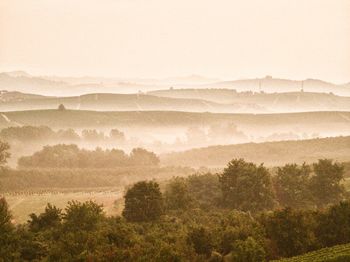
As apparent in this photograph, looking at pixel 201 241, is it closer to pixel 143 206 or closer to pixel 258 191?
pixel 143 206

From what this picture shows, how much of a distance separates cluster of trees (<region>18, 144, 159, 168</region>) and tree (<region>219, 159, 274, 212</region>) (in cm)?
6953

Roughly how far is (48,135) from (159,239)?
147 m

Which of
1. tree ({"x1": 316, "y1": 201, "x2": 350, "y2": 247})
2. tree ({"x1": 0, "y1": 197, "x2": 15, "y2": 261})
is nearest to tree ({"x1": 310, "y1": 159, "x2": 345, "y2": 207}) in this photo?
tree ({"x1": 316, "y1": 201, "x2": 350, "y2": 247})

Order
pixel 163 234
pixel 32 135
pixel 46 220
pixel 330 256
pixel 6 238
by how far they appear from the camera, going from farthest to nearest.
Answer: pixel 32 135 → pixel 46 220 → pixel 163 234 → pixel 6 238 → pixel 330 256

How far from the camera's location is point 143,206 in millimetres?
55375

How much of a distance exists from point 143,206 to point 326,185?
30.0 meters

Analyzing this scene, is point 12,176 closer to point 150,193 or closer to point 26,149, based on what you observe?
point 26,149

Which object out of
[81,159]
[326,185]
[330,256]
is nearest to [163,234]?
[330,256]

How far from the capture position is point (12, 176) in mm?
114062

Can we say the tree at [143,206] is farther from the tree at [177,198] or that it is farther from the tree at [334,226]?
the tree at [334,226]

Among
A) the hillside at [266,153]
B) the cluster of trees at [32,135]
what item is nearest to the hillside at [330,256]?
the hillside at [266,153]

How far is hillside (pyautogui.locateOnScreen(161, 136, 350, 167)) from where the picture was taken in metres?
146

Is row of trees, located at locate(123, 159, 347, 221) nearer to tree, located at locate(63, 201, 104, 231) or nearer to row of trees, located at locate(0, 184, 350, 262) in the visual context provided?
row of trees, located at locate(0, 184, 350, 262)

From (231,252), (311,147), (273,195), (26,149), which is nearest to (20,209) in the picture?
(273,195)
